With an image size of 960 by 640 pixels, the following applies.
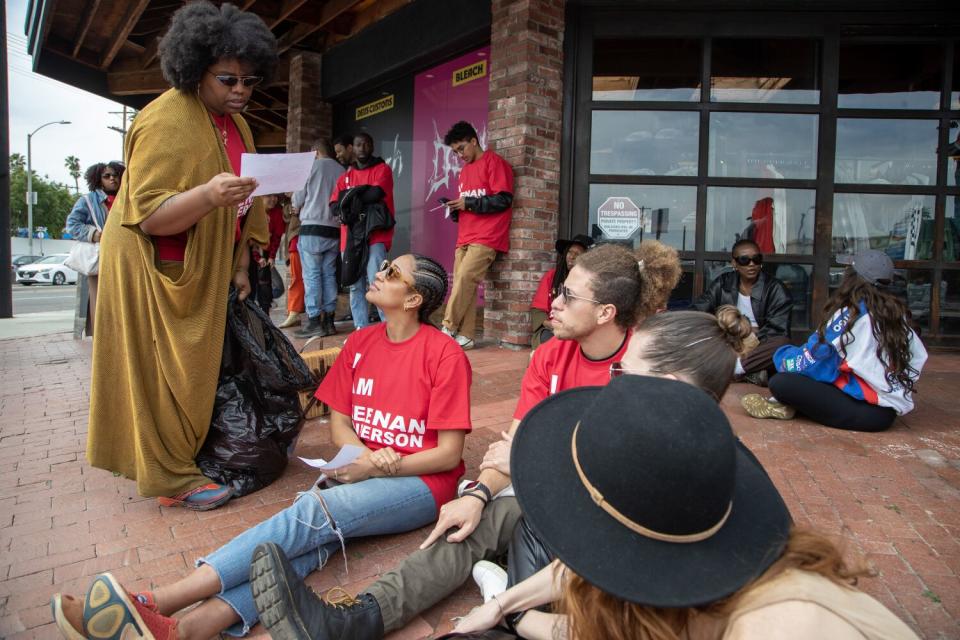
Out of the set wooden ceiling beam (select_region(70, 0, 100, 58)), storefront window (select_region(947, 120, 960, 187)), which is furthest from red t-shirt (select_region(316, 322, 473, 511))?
wooden ceiling beam (select_region(70, 0, 100, 58))

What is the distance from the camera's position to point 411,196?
8.23m

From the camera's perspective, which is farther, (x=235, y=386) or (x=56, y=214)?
(x=56, y=214)

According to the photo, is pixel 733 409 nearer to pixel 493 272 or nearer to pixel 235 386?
pixel 493 272

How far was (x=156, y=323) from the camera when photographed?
2.47 meters

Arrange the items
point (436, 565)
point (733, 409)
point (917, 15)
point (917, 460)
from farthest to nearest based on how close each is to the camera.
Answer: point (917, 15) → point (733, 409) → point (917, 460) → point (436, 565)

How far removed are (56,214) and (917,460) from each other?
74.5 m

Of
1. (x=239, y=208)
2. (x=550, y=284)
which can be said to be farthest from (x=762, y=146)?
(x=239, y=208)

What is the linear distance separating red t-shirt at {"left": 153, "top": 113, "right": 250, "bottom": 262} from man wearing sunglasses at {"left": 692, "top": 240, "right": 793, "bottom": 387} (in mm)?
3756

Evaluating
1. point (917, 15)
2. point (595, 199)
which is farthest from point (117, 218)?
point (917, 15)

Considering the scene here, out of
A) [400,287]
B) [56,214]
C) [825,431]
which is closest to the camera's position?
[400,287]

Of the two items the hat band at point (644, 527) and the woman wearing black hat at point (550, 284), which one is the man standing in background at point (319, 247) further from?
the hat band at point (644, 527)

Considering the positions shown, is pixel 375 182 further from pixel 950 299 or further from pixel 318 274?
pixel 950 299

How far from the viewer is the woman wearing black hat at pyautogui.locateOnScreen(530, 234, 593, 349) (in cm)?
555

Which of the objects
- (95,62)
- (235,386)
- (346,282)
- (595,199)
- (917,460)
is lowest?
(917,460)
